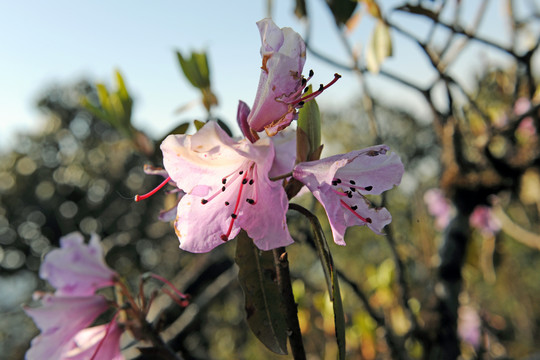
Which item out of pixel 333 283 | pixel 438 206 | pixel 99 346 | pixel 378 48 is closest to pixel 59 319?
pixel 99 346

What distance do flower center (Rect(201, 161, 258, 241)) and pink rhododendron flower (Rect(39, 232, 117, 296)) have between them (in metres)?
0.34

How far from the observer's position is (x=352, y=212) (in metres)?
0.56

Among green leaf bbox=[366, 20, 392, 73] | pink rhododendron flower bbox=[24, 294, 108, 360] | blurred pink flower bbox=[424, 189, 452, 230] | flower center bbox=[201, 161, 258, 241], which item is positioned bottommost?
blurred pink flower bbox=[424, 189, 452, 230]

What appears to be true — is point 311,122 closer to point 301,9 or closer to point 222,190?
point 222,190

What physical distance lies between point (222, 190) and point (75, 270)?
1.24ft

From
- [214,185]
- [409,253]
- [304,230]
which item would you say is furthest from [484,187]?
[214,185]

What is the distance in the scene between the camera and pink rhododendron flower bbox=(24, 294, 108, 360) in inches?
26.9

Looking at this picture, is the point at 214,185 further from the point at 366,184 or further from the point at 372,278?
the point at 372,278

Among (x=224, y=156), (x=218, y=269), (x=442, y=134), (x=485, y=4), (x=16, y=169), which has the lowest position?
(x=16, y=169)

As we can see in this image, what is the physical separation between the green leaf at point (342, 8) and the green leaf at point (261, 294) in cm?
76

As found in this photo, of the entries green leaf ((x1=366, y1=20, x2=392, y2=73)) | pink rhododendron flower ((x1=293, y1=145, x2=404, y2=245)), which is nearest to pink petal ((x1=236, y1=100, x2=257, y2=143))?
pink rhododendron flower ((x1=293, y1=145, x2=404, y2=245))

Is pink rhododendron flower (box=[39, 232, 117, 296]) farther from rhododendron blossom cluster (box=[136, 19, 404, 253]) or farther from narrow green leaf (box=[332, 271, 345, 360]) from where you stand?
narrow green leaf (box=[332, 271, 345, 360])

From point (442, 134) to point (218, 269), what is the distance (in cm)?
77

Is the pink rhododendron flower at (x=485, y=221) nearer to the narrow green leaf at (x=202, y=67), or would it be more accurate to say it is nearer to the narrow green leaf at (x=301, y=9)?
the narrow green leaf at (x=301, y=9)
